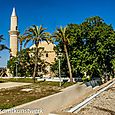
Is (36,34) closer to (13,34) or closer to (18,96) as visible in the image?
(18,96)

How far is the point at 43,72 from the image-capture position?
56562mm

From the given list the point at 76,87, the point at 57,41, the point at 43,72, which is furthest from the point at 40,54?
the point at 76,87

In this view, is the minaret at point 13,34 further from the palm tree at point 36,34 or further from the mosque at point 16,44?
the palm tree at point 36,34

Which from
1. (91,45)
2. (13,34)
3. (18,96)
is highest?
(13,34)

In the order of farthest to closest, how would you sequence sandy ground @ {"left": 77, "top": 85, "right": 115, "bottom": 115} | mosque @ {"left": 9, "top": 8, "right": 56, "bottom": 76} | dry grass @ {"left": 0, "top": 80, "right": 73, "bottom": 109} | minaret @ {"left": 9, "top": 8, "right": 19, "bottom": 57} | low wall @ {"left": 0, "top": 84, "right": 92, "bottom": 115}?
1. minaret @ {"left": 9, "top": 8, "right": 19, "bottom": 57}
2. mosque @ {"left": 9, "top": 8, "right": 56, "bottom": 76}
3. dry grass @ {"left": 0, "top": 80, "right": 73, "bottom": 109}
4. low wall @ {"left": 0, "top": 84, "right": 92, "bottom": 115}
5. sandy ground @ {"left": 77, "top": 85, "right": 115, "bottom": 115}

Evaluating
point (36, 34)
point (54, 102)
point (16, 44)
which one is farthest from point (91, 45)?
point (16, 44)

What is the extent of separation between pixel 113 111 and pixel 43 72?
44631 millimetres

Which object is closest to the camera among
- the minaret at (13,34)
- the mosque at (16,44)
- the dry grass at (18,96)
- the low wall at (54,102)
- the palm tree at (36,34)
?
the low wall at (54,102)

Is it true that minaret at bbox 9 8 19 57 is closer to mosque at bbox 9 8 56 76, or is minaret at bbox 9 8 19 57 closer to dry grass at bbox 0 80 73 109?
mosque at bbox 9 8 56 76

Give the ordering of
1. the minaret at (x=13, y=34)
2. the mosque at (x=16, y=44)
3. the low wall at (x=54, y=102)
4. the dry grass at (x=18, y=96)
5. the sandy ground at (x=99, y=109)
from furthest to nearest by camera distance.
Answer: the minaret at (x=13, y=34) < the mosque at (x=16, y=44) < the dry grass at (x=18, y=96) < the low wall at (x=54, y=102) < the sandy ground at (x=99, y=109)

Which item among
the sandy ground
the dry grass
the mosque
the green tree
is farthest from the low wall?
the mosque

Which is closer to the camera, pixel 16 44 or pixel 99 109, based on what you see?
pixel 99 109

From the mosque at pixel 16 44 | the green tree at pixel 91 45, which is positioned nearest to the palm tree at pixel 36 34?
the green tree at pixel 91 45

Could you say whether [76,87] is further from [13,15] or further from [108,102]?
[13,15]
